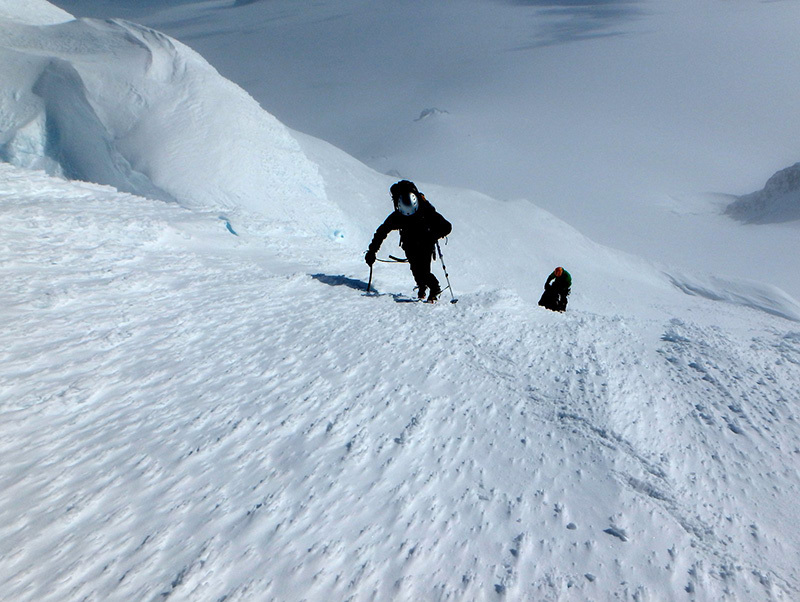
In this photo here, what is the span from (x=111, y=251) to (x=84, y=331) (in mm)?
1912

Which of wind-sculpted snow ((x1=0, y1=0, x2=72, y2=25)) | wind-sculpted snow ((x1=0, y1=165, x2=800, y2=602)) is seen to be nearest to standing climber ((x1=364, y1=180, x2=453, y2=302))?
wind-sculpted snow ((x1=0, y1=165, x2=800, y2=602))

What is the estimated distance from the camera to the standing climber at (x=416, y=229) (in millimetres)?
5535

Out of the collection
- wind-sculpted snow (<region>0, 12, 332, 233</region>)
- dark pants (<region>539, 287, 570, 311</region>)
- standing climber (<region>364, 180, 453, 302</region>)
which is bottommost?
dark pants (<region>539, 287, 570, 311</region>)

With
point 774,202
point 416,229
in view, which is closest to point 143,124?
point 416,229

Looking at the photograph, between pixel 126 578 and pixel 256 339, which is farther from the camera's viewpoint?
pixel 256 339

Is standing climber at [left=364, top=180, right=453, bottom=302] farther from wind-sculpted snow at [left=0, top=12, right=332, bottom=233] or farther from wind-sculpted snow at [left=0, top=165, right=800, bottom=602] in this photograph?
wind-sculpted snow at [left=0, top=12, right=332, bottom=233]

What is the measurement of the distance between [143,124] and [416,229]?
1169 centimetres

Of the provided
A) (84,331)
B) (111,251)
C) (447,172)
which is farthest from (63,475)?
(447,172)

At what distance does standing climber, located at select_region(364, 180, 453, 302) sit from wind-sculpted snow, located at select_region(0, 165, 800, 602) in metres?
0.90

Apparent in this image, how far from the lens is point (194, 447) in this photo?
2848 mm

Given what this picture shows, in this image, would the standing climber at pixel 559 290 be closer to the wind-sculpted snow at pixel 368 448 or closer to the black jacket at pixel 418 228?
the wind-sculpted snow at pixel 368 448

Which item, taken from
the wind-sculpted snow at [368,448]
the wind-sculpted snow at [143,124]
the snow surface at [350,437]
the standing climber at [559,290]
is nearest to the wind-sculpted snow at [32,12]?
the wind-sculpted snow at [143,124]

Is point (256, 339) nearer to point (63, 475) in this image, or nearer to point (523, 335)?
point (63, 475)

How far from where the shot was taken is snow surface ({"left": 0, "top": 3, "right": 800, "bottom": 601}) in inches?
83.4
